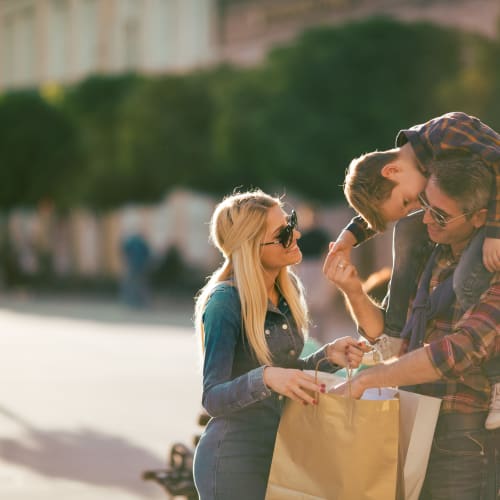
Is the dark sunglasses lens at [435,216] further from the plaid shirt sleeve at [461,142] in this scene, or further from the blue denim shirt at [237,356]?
the blue denim shirt at [237,356]

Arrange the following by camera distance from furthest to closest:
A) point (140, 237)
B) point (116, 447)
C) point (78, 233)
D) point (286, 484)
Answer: point (78, 233) < point (140, 237) < point (116, 447) < point (286, 484)

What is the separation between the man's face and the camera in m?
3.33

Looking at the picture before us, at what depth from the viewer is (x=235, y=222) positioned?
3736mm

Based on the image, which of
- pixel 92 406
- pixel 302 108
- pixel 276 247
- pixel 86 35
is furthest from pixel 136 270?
pixel 86 35

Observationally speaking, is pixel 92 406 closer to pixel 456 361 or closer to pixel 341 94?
pixel 456 361

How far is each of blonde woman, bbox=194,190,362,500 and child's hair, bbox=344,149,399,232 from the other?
329 millimetres

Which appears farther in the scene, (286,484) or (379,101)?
(379,101)

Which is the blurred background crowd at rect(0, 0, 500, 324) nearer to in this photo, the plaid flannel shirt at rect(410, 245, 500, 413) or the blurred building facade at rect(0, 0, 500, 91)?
the blurred building facade at rect(0, 0, 500, 91)

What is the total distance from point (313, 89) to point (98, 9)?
27400mm

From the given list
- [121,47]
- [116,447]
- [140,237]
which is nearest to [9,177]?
[140,237]

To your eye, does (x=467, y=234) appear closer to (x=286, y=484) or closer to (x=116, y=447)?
(x=286, y=484)

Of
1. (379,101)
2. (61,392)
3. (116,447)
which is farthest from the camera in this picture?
(379,101)

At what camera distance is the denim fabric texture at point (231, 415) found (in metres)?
3.52

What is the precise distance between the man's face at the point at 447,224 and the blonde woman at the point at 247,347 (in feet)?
1.33
